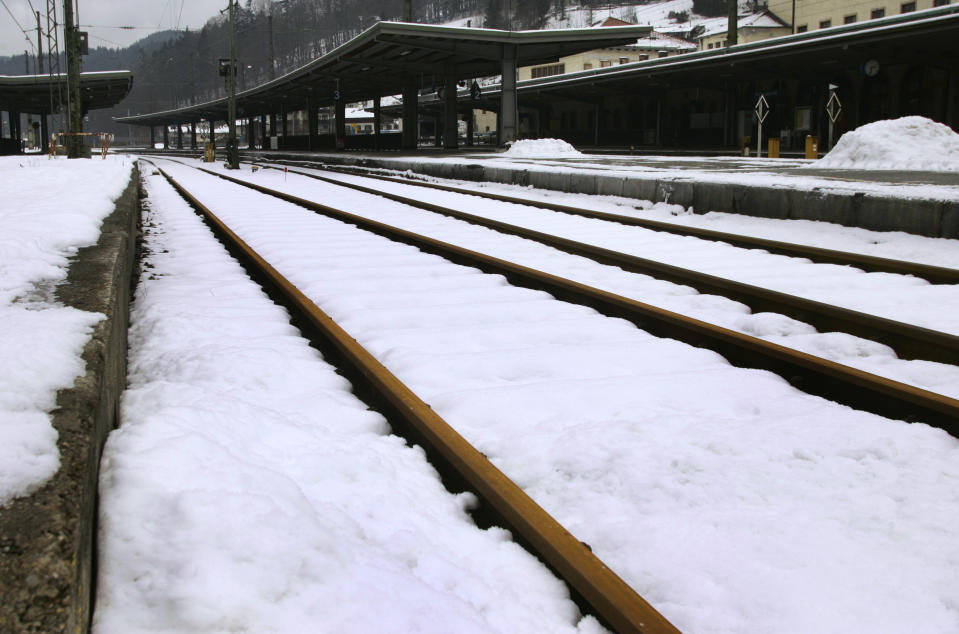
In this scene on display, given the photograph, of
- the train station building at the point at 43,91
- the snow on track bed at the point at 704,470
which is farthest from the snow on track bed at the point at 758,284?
the train station building at the point at 43,91

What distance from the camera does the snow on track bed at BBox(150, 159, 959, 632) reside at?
1894 mm

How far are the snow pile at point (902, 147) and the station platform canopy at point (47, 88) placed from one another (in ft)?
132

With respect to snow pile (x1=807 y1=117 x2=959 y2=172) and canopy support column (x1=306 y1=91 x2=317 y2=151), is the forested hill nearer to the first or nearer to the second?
canopy support column (x1=306 y1=91 x2=317 y2=151)

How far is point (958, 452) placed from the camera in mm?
2680

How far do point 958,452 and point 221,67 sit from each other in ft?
94.4

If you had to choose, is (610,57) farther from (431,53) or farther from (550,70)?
(431,53)

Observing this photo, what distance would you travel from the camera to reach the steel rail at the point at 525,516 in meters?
1.73

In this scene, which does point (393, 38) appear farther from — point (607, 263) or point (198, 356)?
point (198, 356)

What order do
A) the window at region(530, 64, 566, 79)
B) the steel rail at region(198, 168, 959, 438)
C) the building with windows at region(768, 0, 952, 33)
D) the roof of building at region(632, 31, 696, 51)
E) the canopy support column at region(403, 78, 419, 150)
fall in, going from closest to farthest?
the steel rail at region(198, 168, 959, 438) < the canopy support column at region(403, 78, 419, 150) < the building with windows at region(768, 0, 952, 33) < the window at region(530, 64, 566, 79) < the roof of building at region(632, 31, 696, 51)

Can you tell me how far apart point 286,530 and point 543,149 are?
25.3m

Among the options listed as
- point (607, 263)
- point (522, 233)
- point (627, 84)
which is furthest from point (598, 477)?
point (627, 84)

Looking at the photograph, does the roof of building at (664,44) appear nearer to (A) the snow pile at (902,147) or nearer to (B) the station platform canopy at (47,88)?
(B) the station platform canopy at (47,88)

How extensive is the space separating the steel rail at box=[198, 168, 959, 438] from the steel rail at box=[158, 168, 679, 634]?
168 centimetres

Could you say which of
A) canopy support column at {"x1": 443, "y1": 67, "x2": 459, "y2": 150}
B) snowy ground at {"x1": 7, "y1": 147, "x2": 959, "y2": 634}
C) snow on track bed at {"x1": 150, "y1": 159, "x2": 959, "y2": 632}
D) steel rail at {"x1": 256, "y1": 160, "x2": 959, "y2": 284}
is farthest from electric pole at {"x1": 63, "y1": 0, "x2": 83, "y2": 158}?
snow on track bed at {"x1": 150, "y1": 159, "x2": 959, "y2": 632}
